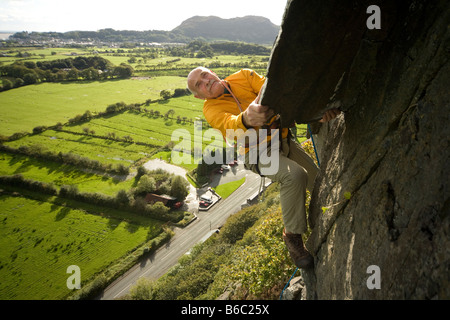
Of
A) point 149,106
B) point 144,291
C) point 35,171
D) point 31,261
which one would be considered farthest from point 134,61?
point 144,291

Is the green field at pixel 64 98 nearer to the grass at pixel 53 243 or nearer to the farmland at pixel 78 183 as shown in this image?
the farmland at pixel 78 183

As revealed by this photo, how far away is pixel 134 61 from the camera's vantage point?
616 ft

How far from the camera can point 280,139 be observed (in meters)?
5.88

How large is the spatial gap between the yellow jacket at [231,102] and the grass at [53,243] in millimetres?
39854

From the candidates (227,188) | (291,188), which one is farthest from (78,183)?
(291,188)

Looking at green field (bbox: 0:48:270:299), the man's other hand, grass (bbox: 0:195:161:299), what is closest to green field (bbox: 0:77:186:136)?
green field (bbox: 0:48:270:299)

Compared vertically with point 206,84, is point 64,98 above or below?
below

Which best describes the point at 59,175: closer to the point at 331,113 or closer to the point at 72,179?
the point at 72,179

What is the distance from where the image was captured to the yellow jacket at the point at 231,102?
18.5 ft

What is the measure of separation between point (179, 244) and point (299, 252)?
39.2 metres

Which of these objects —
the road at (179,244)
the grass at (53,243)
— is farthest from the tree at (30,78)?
the road at (179,244)

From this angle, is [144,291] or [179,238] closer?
[144,291]

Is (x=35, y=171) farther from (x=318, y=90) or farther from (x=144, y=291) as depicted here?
(x=318, y=90)
